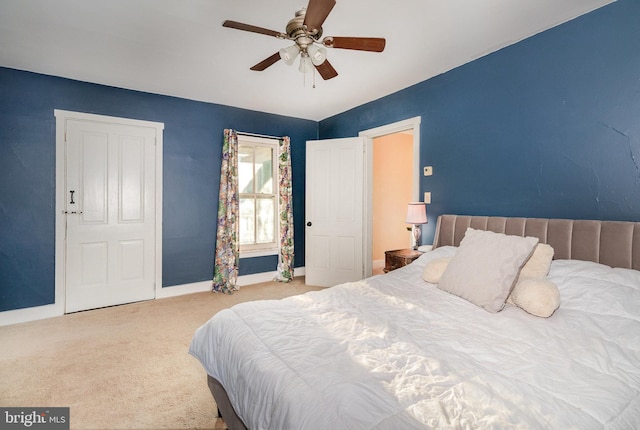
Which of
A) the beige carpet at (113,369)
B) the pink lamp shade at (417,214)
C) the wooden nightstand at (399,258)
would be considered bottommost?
the beige carpet at (113,369)

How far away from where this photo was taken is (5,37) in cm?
251

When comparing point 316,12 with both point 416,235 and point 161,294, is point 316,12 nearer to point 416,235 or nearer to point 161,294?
point 416,235

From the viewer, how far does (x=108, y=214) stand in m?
3.59

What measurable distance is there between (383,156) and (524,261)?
402 cm

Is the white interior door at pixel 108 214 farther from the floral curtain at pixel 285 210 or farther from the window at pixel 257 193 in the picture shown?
the floral curtain at pixel 285 210

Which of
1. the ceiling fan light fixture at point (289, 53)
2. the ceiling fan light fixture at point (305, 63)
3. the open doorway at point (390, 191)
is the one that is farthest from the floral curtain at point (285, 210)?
the ceiling fan light fixture at point (289, 53)

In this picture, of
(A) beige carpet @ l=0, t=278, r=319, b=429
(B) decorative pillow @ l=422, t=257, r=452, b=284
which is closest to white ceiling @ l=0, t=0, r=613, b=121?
(B) decorative pillow @ l=422, t=257, r=452, b=284

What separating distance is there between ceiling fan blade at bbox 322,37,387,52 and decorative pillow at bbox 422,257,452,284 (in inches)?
59.5

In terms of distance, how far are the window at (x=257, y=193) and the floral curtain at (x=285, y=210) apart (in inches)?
6.4

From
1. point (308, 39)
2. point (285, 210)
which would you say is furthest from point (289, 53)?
point (285, 210)

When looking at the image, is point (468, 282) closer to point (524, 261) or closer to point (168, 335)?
point (524, 261)

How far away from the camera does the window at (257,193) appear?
4574mm

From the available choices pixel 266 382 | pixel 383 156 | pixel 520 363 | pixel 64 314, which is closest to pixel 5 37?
pixel 64 314

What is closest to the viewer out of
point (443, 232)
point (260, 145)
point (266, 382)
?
point (266, 382)
